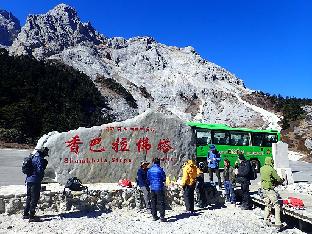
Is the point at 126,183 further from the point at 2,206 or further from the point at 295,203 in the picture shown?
the point at 295,203

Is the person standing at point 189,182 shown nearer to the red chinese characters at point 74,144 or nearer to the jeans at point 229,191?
the jeans at point 229,191

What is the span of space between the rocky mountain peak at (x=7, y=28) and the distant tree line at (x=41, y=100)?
74614mm

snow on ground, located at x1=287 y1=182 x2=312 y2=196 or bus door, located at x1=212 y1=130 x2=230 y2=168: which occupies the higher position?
bus door, located at x1=212 y1=130 x2=230 y2=168

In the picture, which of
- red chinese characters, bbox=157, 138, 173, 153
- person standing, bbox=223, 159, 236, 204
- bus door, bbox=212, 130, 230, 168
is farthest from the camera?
bus door, bbox=212, 130, 230, 168

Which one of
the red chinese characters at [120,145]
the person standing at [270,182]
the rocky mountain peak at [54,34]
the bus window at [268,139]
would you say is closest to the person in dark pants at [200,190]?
the person standing at [270,182]

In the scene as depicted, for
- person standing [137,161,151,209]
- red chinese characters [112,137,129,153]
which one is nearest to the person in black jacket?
person standing [137,161,151,209]

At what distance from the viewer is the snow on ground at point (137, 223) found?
31.2 feet

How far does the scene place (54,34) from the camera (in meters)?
89.5

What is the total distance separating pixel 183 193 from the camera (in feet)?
39.3

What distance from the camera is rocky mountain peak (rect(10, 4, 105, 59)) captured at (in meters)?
82.1

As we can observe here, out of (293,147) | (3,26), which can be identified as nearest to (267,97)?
(293,147)

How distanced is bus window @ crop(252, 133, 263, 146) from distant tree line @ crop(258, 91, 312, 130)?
29.8 metres

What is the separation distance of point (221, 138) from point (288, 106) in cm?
4224

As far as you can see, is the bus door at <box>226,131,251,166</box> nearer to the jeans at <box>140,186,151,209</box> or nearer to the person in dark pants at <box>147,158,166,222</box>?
the jeans at <box>140,186,151,209</box>
